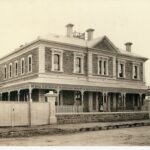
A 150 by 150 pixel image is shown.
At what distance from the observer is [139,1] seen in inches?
486

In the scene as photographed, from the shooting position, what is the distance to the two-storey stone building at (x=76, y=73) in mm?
24125

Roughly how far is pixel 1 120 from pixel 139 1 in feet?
28.6

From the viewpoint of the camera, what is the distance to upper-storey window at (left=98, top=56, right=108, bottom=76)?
91.4 ft

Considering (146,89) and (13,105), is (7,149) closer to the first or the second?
(13,105)

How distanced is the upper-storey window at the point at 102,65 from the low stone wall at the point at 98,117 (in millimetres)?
5759

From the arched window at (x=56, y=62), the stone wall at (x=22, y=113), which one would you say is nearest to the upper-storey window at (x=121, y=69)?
the arched window at (x=56, y=62)

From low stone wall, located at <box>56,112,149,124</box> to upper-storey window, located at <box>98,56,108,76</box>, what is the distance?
5759mm

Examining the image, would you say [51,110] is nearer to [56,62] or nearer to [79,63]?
[56,62]

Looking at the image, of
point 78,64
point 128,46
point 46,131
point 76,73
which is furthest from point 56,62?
point 128,46

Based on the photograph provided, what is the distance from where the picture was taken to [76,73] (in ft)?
86.2

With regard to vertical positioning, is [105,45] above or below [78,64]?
above

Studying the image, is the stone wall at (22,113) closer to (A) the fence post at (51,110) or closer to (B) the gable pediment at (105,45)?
(A) the fence post at (51,110)

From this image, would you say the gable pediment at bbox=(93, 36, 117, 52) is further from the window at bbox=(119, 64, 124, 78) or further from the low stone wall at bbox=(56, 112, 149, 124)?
the low stone wall at bbox=(56, 112, 149, 124)

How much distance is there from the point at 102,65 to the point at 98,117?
8002 millimetres
